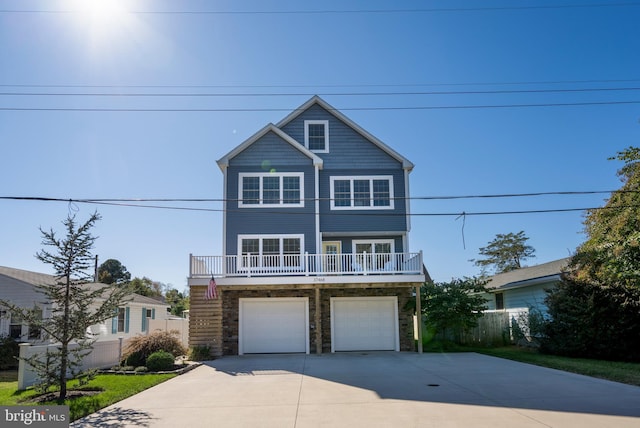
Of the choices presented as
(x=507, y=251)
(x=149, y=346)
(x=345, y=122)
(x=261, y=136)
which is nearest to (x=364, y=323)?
(x=149, y=346)

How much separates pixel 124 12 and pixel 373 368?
11567mm

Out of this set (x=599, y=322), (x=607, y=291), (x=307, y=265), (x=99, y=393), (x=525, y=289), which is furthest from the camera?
(x=525, y=289)

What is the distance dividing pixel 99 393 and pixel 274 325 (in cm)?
963

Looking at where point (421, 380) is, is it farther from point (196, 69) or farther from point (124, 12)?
point (124, 12)

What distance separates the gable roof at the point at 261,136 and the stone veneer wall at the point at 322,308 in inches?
209

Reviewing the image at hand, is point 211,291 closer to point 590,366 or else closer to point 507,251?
point 590,366

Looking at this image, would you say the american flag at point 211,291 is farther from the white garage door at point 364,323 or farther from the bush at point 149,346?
the white garage door at point 364,323

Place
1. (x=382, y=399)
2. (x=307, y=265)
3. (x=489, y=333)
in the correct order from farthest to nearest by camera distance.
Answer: (x=489, y=333) < (x=307, y=265) < (x=382, y=399)

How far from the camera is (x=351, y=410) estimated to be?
830cm

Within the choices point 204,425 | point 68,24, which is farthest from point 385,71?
point 204,425

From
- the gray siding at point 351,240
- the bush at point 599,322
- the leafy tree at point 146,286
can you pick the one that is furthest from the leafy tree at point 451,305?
the leafy tree at point 146,286

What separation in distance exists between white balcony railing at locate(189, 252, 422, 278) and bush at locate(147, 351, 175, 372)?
14.1 ft

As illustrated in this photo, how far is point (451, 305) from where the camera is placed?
19.5 m

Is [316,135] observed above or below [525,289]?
above
